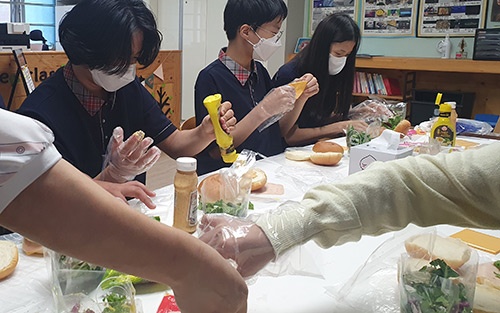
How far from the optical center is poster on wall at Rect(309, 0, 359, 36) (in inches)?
196

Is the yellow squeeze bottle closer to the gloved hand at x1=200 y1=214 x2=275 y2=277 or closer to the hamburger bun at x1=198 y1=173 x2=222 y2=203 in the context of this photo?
the hamburger bun at x1=198 y1=173 x2=222 y2=203

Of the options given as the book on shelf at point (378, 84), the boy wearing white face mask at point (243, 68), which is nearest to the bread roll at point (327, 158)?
the boy wearing white face mask at point (243, 68)

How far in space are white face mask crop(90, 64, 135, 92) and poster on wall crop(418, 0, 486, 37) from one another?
370 cm

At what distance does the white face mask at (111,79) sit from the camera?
1.52m

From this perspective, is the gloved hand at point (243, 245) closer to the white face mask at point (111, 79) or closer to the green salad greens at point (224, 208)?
the green salad greens at point (224, 208)

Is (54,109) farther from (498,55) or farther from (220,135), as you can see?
(498,55)

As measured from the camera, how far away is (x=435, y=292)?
773 millimetres

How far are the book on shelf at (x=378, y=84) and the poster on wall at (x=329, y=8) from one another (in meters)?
0.69

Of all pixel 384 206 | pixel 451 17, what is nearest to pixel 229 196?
pixel 384 206

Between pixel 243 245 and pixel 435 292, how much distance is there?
32cm

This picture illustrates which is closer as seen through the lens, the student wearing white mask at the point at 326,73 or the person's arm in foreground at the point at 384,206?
the person's arm in foreground at the point at 384,206

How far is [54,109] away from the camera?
1.47 metres

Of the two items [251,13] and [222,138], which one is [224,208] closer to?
[222,138]

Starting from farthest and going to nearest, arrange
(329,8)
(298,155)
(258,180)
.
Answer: (329,8)
(298,155)
(258,180)
